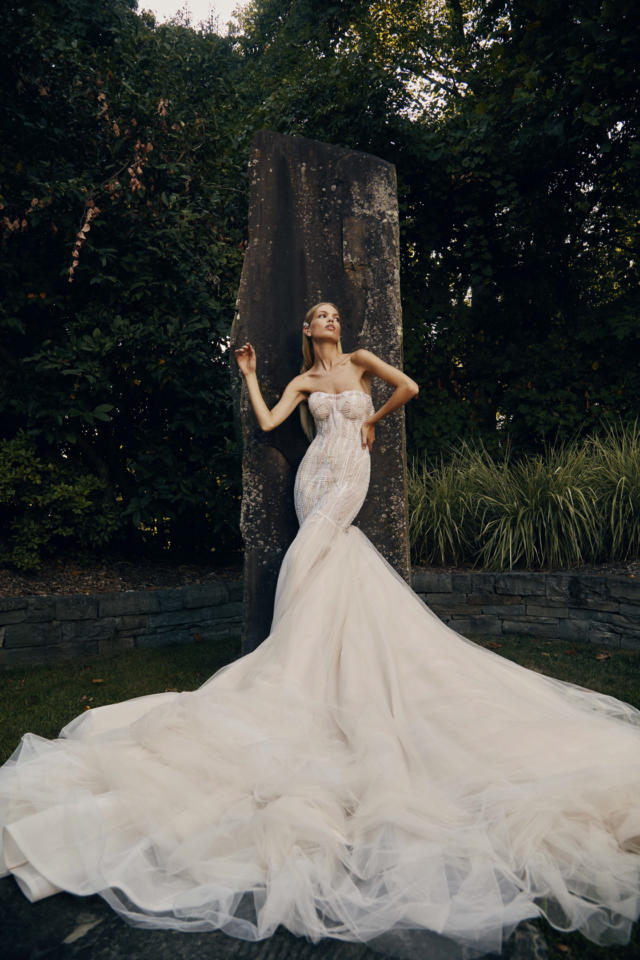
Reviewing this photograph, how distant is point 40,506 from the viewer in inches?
233

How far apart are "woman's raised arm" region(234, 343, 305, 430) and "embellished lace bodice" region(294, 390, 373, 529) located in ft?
0.42

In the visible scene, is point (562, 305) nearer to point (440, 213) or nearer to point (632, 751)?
point (440, 213)

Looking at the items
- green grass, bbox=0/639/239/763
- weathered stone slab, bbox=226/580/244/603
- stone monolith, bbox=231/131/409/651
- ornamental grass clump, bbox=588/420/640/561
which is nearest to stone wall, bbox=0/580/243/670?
weathered stone slab, bbox=226/580/244/603

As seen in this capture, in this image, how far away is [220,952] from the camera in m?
1.88

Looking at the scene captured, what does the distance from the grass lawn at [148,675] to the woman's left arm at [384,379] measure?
214 centimetres

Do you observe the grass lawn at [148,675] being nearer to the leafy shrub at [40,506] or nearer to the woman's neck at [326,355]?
the leafy shrub at [40,506]

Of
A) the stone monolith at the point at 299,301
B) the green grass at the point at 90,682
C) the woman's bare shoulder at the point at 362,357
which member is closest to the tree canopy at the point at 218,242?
the green grass at the point at 90,682

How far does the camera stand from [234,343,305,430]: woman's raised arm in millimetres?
3990

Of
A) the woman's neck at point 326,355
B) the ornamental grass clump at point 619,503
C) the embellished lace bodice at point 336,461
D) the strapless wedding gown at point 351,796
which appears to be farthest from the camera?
the ornamental grass clump at point 619,503

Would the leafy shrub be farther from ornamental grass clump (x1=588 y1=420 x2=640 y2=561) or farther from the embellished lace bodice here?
ornamental grass clump (x1=588 y1=420 x2=640 y2=561)

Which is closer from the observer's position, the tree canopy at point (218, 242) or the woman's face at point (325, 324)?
the woman's face at point (325, 324)

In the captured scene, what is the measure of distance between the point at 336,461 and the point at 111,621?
110 inches

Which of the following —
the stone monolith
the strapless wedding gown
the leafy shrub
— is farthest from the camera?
the leafy shrub

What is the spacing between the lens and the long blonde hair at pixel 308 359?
4153mm
